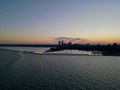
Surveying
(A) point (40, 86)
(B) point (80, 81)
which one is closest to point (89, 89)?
(B) point (80, 81)

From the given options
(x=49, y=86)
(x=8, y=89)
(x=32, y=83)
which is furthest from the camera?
(x=32, y=83)

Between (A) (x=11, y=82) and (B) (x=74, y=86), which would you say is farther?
(A) (x=11, y=82)

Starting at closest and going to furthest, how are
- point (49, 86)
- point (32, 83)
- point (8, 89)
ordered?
point (8, 89), point (49, 86), point (32, 83)

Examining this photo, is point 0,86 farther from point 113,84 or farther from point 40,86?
point 113,84

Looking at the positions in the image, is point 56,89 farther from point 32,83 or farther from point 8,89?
point 8,89

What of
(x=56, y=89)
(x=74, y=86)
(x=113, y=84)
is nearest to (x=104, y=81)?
(x=113, y=84)

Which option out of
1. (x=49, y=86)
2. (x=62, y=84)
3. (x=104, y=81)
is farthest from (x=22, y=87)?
(x=104, y=81)

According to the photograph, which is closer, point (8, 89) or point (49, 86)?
point (8, 89)
